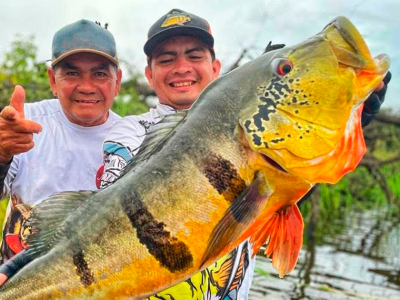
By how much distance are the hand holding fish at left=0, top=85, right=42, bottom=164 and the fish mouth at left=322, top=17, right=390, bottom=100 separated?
176 cm

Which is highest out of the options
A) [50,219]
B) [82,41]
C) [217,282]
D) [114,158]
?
[82,41]

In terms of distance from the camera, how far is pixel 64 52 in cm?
416

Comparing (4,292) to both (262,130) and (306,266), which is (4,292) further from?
(306,266)

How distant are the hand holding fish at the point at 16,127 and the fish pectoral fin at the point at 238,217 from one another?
4.70 feet

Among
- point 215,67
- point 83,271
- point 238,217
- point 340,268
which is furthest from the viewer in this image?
point 340,268

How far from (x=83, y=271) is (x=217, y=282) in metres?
1.32

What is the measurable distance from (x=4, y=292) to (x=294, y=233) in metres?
1.37

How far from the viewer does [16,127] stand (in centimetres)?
313

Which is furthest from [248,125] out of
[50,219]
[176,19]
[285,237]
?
[176,19]

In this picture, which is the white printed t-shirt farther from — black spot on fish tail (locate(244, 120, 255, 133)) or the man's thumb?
black spot on fish tail (locate(244, 120, 255, 133))

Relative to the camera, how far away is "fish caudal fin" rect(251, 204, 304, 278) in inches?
99.7

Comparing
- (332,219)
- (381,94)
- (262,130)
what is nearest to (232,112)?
(262,130)

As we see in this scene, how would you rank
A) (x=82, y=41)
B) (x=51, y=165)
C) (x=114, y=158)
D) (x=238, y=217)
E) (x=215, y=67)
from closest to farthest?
(x=238, y=217) < (x=114, y=158) < (x=51, y=165) < (x=82, y=41) < (x=215, y=67)

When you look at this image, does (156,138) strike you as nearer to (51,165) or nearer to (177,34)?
(177,34)
